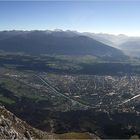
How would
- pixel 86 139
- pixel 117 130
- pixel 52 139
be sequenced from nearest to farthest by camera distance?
pixel 52 139
pixel 86 139
pixel 117 130

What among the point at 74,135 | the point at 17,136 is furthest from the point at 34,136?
the point at 74,135

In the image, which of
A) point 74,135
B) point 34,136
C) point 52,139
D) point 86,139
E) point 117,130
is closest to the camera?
point 34,136

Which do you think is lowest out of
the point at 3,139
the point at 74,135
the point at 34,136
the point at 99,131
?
the point at 99,131

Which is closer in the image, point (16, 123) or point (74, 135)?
point (16, 123)

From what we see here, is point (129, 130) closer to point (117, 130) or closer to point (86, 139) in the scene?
point (117, 130)

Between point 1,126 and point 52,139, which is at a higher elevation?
point 1,126

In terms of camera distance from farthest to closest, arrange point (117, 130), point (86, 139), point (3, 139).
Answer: point (117, 130), point (86, 139), point (3, 139)

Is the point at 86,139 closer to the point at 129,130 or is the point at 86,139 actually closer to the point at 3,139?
the point at 3,139

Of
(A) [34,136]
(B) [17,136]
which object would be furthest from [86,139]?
(B) [17,136]

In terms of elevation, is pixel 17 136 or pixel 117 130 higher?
pixel 17 136
